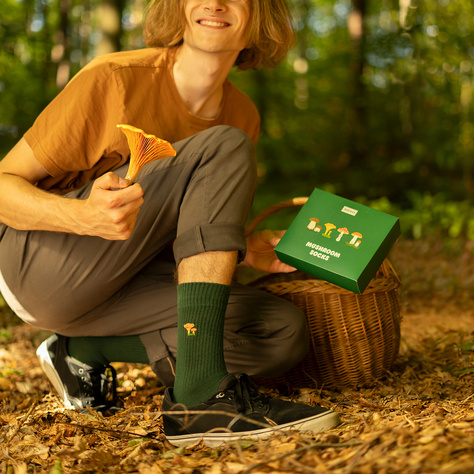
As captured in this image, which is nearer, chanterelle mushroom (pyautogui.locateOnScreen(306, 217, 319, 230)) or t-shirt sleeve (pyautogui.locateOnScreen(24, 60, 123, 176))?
t-shirt sleeve (pyautogui.locateOnScreen(24, 60, 123, 176))

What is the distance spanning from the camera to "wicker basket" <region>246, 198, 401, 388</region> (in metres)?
2.09

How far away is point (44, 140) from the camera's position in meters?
1.84

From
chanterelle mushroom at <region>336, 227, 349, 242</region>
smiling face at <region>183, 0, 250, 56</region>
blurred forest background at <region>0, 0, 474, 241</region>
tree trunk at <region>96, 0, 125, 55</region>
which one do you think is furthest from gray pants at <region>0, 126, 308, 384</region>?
blurred forest background at <region>0, 0, 474, 241</region>

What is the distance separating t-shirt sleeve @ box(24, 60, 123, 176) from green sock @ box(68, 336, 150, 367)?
2.26ft

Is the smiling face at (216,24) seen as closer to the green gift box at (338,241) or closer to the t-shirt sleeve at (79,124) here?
the t-shirt sleeve at (79,124)

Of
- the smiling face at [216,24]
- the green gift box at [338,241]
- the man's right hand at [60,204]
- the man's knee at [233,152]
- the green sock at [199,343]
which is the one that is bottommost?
the green sock at [199,343]

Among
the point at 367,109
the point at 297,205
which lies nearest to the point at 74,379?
the point at 297,205

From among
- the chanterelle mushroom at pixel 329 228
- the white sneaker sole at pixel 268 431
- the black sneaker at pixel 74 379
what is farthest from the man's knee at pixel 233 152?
the black sneaker at pixel 74 379

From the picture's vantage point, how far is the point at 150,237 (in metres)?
1.87

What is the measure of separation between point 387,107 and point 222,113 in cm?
699

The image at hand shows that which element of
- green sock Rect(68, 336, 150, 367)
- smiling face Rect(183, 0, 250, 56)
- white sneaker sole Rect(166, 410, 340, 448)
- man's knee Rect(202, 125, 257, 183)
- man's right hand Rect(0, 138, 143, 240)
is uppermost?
smiling face Rect(183, 0, 250, 56)

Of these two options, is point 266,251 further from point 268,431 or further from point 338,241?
point 268,431

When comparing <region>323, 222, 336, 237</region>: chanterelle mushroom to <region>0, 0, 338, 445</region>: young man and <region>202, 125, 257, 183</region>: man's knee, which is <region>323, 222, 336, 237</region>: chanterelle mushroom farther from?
<region>202, 125, 257, 183</region>: man's knee

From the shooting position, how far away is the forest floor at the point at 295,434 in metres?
1.21
